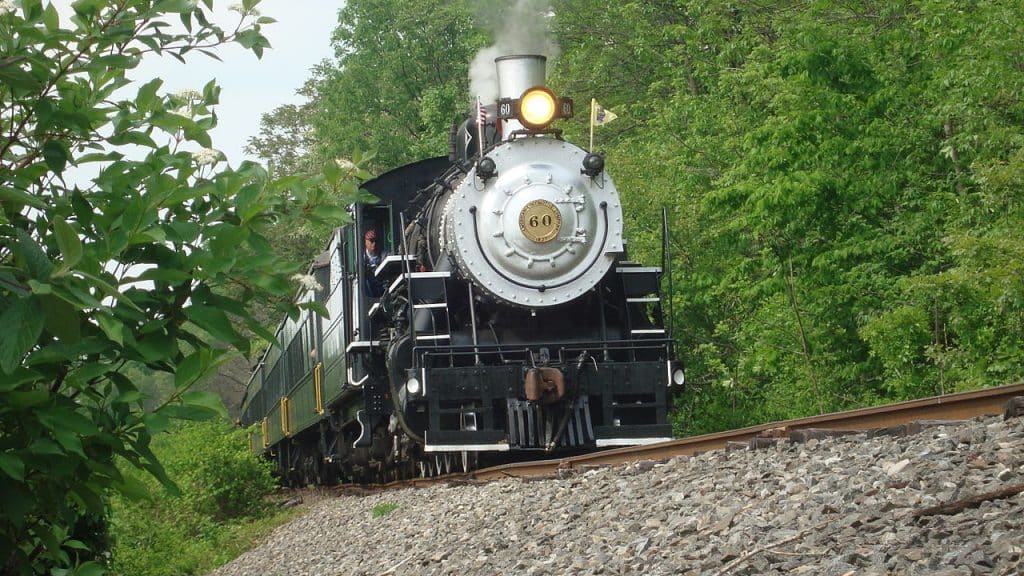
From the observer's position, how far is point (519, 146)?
11.3m

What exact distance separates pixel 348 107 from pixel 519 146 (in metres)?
28.4

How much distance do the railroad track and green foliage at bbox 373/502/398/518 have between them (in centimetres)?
168

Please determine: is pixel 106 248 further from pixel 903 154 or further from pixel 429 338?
pixel 903 154

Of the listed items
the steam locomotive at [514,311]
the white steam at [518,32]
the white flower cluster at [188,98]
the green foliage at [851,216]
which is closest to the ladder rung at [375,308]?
the steam locomotive at [514,311]

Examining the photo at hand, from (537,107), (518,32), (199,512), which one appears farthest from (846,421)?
(199,512)

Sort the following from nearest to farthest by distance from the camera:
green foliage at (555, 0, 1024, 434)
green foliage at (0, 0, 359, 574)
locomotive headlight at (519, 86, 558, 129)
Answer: green foliage at (0, 0, 359, 574) → locomotive headlight at (519, 86, 558, 129) → green foliage at (555, 0, 1024, 434)

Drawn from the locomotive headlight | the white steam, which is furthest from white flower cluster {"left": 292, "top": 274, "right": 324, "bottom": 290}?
the white steam

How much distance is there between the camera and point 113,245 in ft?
10.1

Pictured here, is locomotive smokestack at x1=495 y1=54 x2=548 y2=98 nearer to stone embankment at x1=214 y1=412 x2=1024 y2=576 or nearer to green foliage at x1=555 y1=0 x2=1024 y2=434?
green foliage at x1=555 y1=0 x2=1024 y2=434

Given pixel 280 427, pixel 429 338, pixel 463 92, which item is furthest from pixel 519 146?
pixel 463 92

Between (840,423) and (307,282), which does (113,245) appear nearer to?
(307,282)

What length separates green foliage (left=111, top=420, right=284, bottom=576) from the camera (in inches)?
471

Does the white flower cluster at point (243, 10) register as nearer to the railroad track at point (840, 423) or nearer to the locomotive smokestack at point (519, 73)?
the railroad track at point (840, 423)

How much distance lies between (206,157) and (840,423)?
4705 mm
